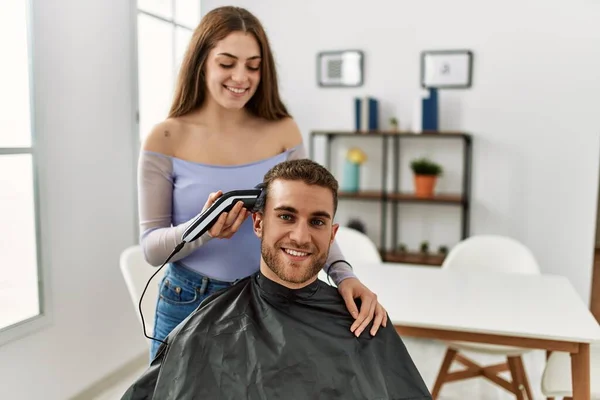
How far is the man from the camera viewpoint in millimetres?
1297

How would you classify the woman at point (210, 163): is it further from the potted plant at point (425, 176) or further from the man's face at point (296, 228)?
the potted plant at point (425, 176)

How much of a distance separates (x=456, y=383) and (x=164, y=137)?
2422 mm

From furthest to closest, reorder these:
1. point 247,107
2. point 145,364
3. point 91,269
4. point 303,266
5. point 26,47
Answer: point 145,364, point 91,269, point 26,47, point 247,107, point 303,266

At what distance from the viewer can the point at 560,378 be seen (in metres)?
2.16

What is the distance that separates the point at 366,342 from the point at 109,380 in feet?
7.13

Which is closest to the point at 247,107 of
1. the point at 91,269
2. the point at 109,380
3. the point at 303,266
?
the point at 303,266

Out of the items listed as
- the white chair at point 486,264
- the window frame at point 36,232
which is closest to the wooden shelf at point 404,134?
the white chair at point 486,264

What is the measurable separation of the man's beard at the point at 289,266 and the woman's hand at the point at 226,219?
11 centimetres

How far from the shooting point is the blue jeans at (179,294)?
56.7 inches

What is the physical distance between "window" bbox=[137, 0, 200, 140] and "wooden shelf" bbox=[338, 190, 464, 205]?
1378 mm

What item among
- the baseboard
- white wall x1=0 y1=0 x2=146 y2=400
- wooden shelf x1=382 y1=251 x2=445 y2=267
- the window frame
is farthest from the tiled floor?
the window frame

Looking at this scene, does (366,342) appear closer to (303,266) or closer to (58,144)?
(303,266)

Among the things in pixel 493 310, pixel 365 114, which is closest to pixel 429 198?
pixel 365 114

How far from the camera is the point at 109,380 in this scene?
3090 millimetres
